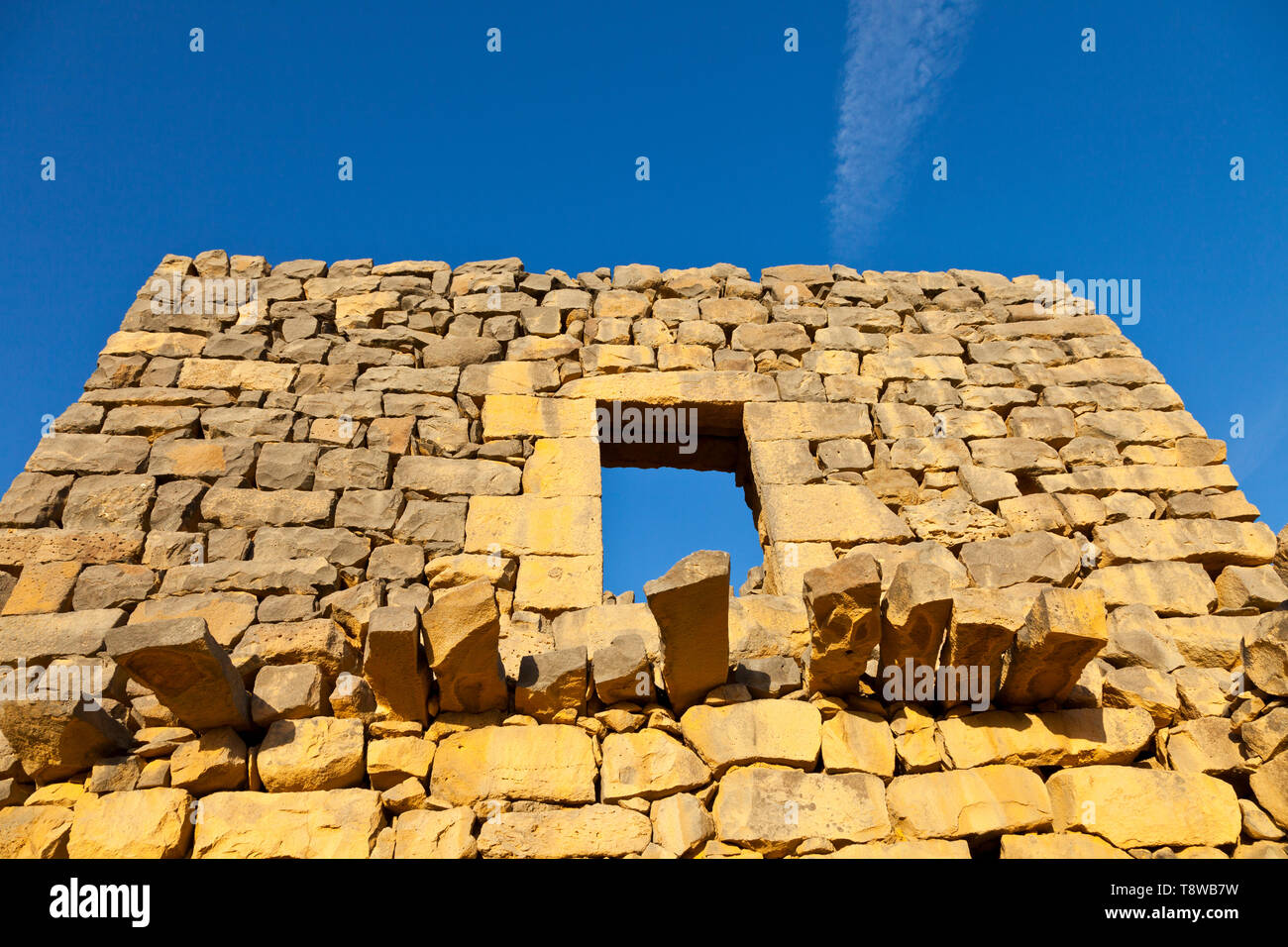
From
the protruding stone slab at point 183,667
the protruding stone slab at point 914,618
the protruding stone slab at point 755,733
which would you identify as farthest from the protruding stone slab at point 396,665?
the protruding stone slab at point 914,618

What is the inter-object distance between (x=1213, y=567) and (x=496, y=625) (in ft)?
13.9

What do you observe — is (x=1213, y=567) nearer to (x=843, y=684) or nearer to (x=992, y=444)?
(x=992, y=444)

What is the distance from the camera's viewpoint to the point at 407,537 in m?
5.02

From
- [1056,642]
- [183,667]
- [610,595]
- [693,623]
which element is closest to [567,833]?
[693,623]

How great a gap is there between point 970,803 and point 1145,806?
815mm

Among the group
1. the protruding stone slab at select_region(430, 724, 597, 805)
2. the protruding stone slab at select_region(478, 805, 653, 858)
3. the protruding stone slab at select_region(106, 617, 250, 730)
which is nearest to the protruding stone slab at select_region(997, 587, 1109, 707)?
the protruding stone slab at select_region(478, 805, 653, 858)

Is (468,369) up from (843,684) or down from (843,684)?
up

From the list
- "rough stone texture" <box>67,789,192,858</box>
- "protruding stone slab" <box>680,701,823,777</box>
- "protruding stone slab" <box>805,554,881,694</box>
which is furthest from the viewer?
"protruding stone slab" <box>680,701,823,777</box>

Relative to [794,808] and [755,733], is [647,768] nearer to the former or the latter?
[755,733]

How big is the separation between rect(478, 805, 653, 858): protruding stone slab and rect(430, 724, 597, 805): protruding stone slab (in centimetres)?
9

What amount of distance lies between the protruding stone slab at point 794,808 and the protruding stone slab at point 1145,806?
85 cm

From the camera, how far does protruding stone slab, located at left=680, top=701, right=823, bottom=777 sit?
4.09 meters

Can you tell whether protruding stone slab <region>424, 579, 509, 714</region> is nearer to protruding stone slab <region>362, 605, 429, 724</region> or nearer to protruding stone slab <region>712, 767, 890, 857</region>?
protruding stone slab <region>362, 605, 429, 724</region>
